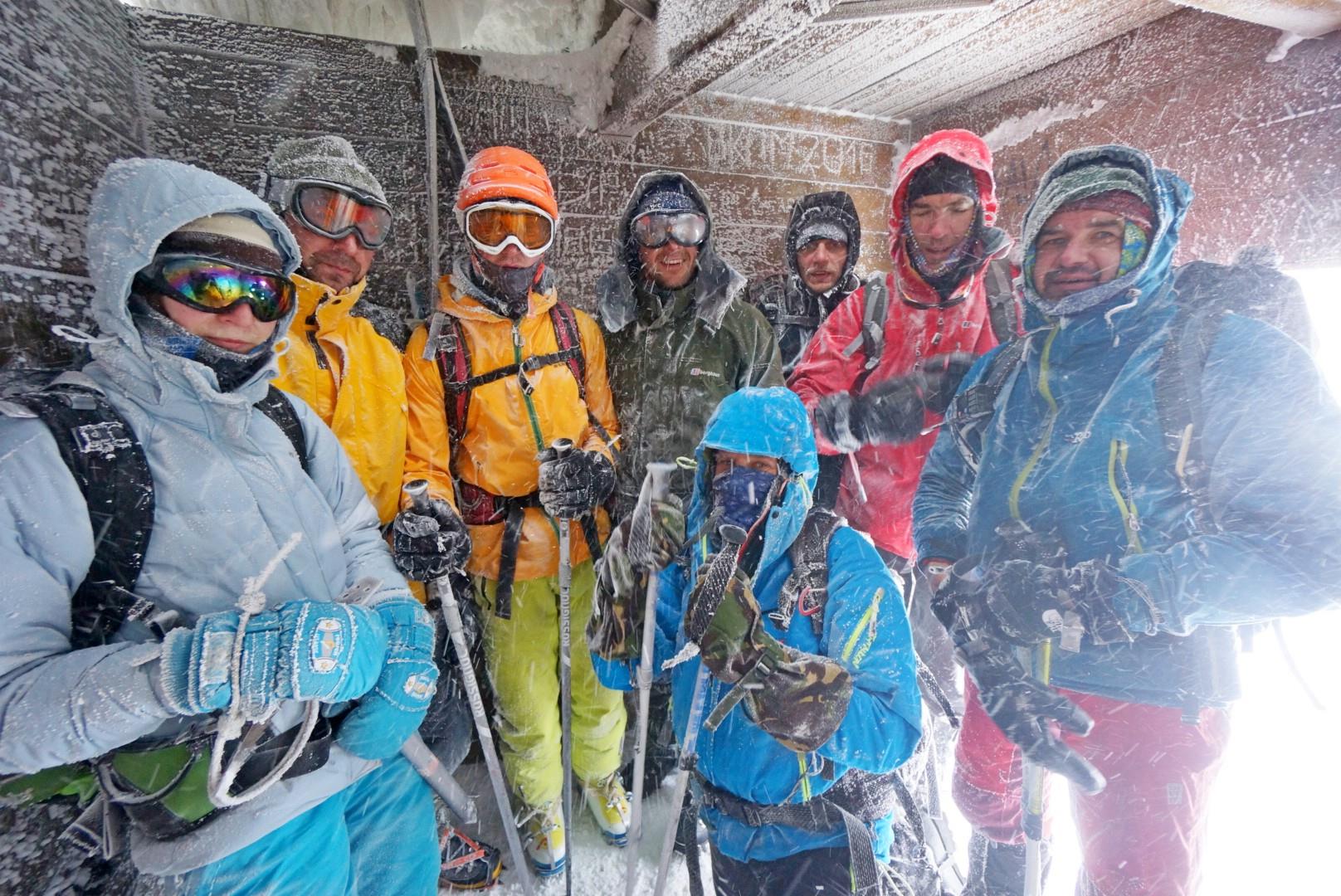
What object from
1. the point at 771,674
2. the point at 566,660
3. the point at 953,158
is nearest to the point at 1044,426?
the point at 771,674

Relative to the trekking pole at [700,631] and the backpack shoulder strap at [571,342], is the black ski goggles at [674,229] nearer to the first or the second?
the backpack shoulder strap at [571,342]

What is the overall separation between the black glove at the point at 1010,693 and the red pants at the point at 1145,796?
7cm

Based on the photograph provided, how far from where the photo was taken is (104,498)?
122cm

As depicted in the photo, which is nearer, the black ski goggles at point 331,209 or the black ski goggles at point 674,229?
the black ski goggles at point 331,209

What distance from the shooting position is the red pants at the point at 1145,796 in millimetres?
1632

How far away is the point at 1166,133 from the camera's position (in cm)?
342

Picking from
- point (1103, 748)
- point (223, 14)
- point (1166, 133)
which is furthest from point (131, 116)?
point (1166, 133)

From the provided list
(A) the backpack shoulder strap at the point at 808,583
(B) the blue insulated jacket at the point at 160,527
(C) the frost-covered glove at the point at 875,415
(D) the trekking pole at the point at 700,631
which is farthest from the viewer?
(C) the frost-covered glove at the point at 875,415

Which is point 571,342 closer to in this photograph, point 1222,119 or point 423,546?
point 423,546

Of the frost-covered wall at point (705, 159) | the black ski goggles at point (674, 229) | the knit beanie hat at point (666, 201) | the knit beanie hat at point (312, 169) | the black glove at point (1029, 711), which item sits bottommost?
the black glove at point (1029, 711)

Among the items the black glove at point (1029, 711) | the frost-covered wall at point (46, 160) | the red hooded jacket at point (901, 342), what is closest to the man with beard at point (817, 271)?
the red hooded jacket at point (901, 342)

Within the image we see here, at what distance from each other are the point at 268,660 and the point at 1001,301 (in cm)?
299

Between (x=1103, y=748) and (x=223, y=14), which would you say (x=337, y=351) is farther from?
(x=223, y=14)

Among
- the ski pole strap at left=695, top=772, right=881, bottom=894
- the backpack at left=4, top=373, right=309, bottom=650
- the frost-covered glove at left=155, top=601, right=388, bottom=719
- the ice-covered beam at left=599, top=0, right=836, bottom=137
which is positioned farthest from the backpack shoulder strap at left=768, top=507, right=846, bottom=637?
the ice-covered beam at left=599, top=0, right=836, bottom=137
